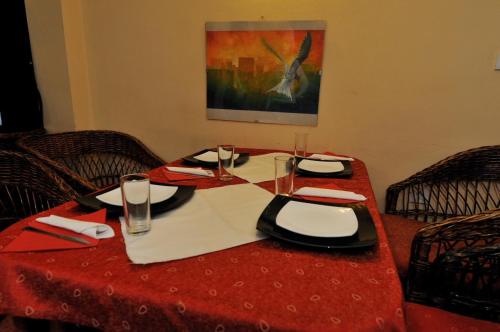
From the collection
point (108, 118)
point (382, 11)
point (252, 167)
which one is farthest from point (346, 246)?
point (108, 118)

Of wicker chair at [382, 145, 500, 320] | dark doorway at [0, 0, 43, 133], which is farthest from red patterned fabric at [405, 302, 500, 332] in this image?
dark doorway at [0, 0, 43, 133]

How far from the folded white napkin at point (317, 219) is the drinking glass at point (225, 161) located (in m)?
0.40

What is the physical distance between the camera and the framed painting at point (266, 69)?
1.67 m

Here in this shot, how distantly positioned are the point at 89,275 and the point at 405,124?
1.64 m

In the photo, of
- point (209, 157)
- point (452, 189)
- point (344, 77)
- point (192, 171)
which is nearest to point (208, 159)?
point (209, 157)

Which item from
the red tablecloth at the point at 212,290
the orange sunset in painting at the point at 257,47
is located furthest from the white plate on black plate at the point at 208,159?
the red tablecloth at the point at 212,290

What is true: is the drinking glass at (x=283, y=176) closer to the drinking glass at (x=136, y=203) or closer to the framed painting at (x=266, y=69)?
the drinking glass at (x=136, y=203)

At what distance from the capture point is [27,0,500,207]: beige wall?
1.49 metres

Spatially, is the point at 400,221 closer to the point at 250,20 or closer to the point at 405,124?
the point at 405,124

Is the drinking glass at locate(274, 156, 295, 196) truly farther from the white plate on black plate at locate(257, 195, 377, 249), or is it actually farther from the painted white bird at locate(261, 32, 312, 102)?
the painted white bird at locate(261, 32, 312, 102)

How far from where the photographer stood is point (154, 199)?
886mm

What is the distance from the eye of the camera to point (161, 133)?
2.02 m

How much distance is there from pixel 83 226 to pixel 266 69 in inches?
53.5

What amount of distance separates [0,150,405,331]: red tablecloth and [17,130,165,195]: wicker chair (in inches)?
50.0
